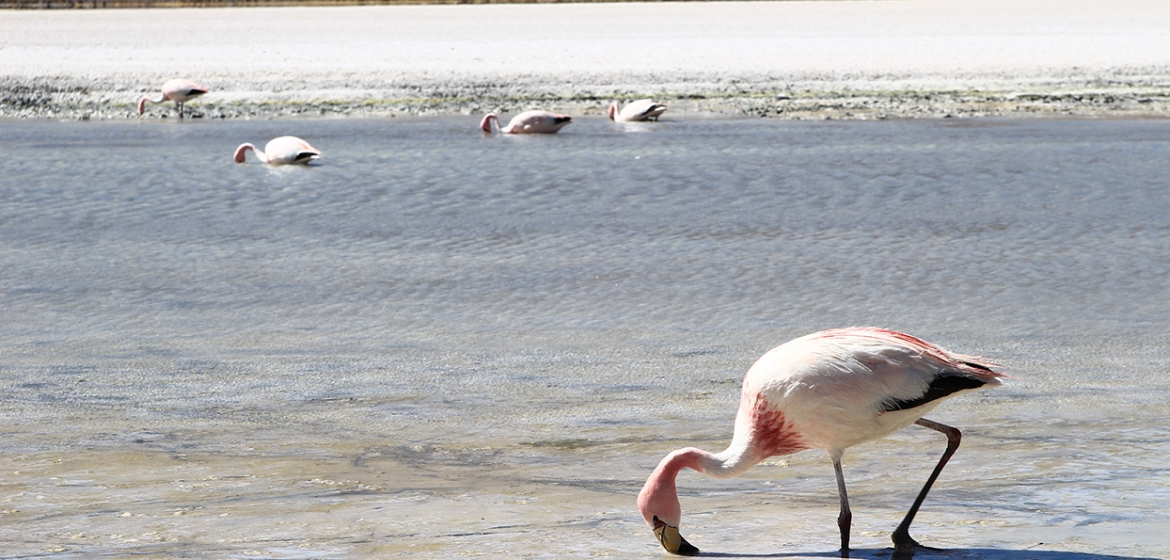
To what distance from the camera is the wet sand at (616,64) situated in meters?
17.0

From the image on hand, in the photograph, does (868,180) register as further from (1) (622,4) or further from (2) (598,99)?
(1) (622,4)

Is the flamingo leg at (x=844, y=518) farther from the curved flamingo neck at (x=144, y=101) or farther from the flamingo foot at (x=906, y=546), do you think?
the curved flamingo neck at (x=144, y=101)

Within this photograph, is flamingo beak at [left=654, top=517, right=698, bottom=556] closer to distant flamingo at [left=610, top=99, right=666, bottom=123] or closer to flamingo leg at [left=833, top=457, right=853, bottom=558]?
flamingo leg at [left=833, top=457, right=853, bottom=558]

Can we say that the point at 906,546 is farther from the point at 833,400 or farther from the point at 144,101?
the point at 144,101

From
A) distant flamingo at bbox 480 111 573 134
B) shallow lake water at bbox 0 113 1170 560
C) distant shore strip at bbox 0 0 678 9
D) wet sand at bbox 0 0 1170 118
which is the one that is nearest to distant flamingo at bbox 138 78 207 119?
wet sand at bbox 0 0 1170 118

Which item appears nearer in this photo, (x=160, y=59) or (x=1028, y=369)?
(x=1028, y=369)

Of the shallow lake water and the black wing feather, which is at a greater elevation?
the black wing feather

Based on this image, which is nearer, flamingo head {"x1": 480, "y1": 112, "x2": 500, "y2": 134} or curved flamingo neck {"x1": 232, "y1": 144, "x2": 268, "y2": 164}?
curved flamingo neck {"x1": 232, "y1": 144, "x2": 268, "y2": 164}

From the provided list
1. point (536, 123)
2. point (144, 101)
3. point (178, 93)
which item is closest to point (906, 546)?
point (536, 123)

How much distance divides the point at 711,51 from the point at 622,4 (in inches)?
539

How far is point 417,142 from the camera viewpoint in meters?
13.9

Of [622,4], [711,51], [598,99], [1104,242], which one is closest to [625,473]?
[1104,242]

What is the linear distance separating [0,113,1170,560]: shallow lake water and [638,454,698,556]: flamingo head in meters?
0.14

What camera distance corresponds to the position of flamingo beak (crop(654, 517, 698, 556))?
12.3 feet
